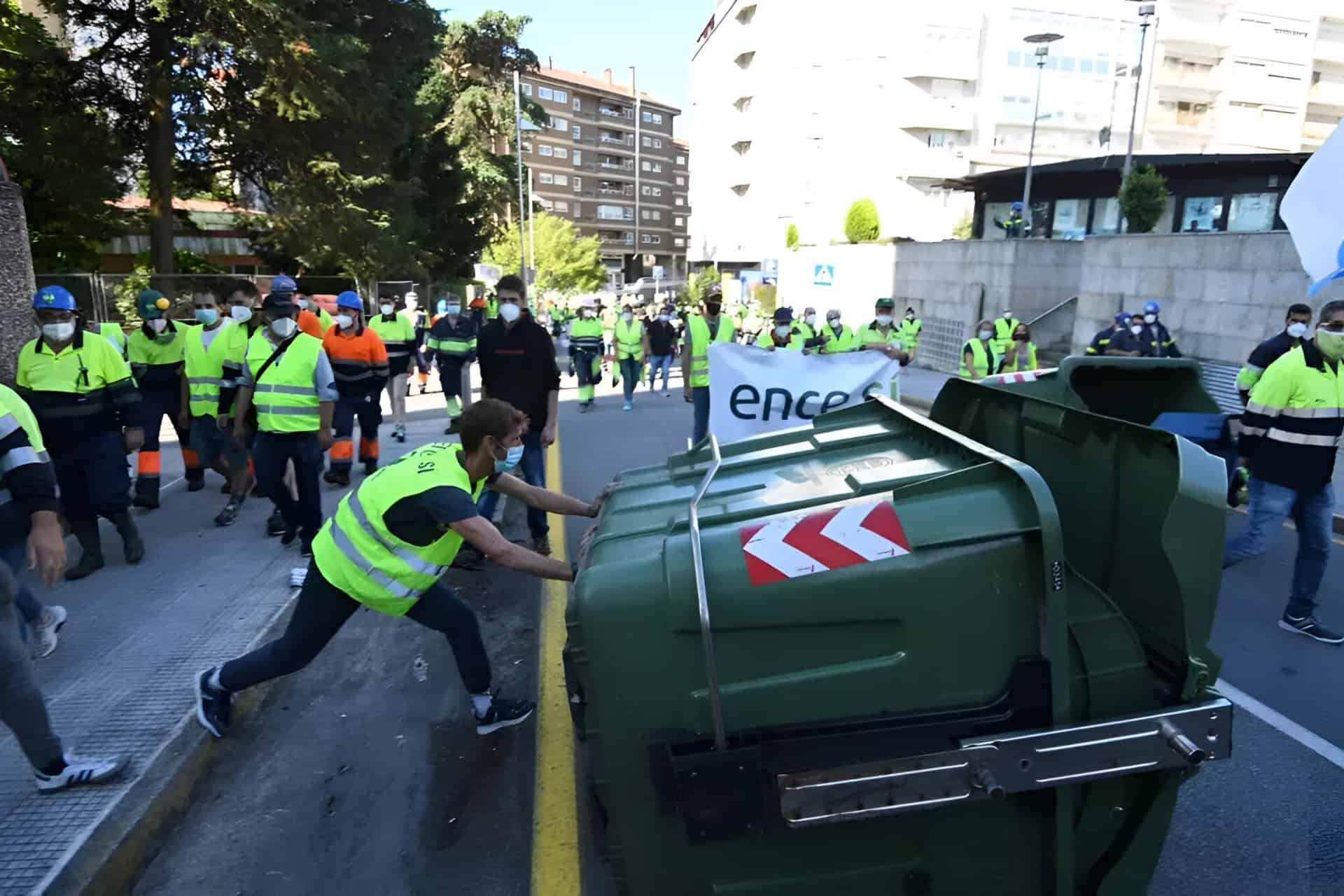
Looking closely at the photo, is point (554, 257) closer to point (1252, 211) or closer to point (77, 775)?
point (1252, 211)

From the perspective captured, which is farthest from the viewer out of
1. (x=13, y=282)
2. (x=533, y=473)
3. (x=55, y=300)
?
(x=533, y=473)

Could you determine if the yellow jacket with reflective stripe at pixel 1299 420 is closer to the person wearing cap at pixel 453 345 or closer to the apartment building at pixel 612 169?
the person wearing cap at pixel 453 345

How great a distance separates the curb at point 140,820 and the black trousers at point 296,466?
2.06m

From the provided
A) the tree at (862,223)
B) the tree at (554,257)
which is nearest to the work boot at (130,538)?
the tree at (862,223)

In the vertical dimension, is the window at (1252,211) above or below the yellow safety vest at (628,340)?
above

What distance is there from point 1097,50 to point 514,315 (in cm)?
5720

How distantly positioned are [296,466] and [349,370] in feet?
7.39

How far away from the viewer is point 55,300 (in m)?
4.99

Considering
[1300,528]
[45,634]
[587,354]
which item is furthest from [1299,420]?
[587,354]

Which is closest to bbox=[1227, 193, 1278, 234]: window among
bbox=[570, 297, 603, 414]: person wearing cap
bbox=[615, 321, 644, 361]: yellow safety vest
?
bbox=[615, 321, 644, 361]: yellow safety vest

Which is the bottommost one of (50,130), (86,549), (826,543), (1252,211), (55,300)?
(86,549)

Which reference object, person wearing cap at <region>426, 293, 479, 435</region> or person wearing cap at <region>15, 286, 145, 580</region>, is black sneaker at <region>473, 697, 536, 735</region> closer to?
person wearing cap at <region>15, 286, 145, 580</region>

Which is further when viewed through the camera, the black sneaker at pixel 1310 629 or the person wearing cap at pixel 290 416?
the person wearing cap at pixel 290 416

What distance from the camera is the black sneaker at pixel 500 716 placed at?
3.76m
